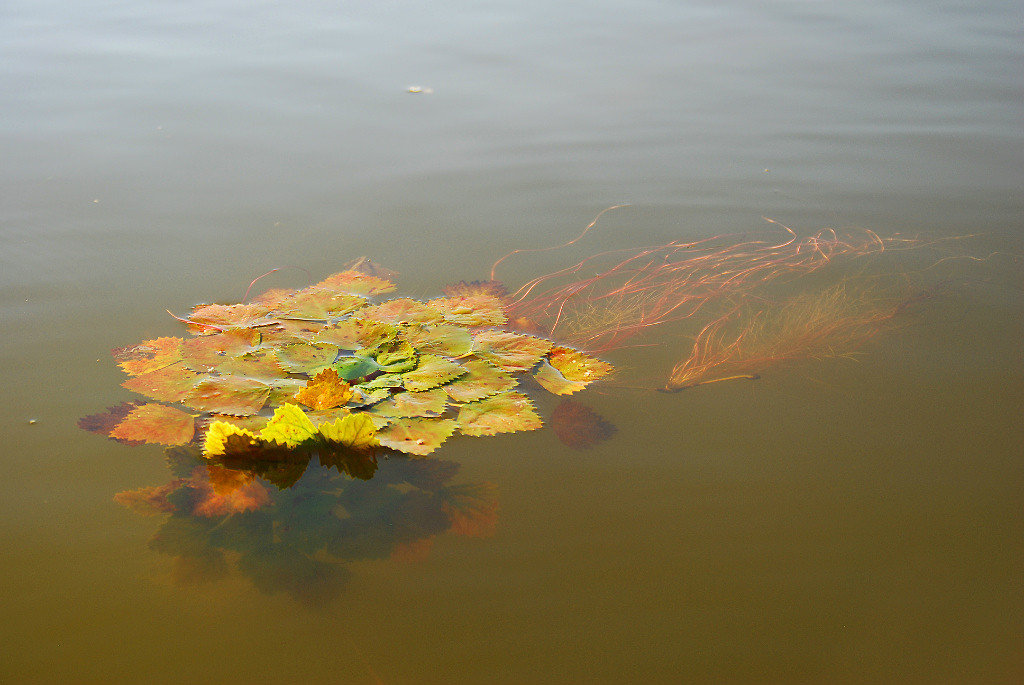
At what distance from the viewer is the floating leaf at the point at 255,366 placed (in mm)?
1906

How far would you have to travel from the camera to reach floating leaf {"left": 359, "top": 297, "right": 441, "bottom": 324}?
2133 mm

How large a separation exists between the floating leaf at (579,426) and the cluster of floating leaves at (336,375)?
0.07 m

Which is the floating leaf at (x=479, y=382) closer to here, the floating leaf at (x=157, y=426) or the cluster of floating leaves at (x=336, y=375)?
the cluster of floating leaves at (x=336, y=375)

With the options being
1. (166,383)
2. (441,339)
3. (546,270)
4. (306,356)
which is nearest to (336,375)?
(306,356)

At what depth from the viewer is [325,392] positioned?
5.92 feet

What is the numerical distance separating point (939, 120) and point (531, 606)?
10.2 feet

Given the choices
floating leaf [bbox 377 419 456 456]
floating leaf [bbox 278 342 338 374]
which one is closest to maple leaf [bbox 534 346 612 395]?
floating leaf [bbox 377 419 456 456]

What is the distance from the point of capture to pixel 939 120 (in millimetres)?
3348

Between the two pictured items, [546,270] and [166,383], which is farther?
[546,270]

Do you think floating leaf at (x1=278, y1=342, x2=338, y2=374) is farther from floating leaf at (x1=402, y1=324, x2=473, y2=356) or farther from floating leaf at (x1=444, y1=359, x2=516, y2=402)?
floating leaf at (x1=444, y1=359, x2=516, y2=402)

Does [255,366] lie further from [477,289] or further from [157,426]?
[477,289]

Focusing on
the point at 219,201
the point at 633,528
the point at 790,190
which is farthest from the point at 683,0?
the point at 633,528

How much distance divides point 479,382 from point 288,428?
0.51 metres

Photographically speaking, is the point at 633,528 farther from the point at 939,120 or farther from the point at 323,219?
the point at 939,120
